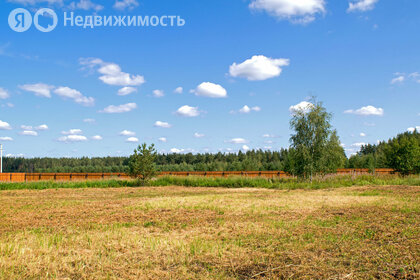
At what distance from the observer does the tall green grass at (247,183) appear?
962 inches

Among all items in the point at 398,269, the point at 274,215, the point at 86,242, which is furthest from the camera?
the point at 274,215

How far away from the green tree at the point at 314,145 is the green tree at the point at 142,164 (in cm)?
1215

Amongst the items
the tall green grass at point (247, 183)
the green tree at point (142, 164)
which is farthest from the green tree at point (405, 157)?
the green tree at point (142, 164)

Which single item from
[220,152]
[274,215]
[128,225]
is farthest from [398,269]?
[220,152]

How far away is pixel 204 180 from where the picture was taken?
28.5 m

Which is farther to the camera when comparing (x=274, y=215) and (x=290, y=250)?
(x=274, y=215)

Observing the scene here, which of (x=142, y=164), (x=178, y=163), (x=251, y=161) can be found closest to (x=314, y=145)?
(x=142, y=164)

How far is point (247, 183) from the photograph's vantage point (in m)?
26.8

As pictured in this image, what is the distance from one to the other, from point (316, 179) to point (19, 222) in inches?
870

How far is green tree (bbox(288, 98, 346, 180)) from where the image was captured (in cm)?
2641

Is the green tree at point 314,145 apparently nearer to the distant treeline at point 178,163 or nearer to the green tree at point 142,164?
the green tree at point 142,164

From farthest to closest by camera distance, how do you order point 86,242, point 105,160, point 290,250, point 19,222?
point 105,160
point 19,222
point 86,242
point 290,250

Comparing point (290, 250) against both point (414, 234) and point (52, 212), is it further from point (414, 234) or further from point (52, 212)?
point (52, 212)

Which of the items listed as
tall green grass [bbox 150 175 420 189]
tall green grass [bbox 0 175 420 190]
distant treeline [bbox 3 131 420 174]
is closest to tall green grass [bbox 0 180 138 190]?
tall green grass [bbox 0 175 420 190]
